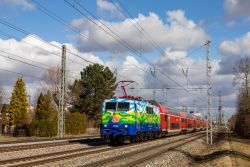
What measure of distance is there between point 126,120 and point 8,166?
46.0 ft

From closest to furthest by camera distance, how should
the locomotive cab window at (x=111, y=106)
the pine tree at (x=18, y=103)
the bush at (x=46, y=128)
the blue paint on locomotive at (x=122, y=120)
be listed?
the blue paint on locomotive at (x=122, y=120) < the locomotive cab window at (x=111, y=106) < the bush at (x=46, y=128) < the pine tree at (x=18, y=103)

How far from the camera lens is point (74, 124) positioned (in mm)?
55781

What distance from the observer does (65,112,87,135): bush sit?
55.1m

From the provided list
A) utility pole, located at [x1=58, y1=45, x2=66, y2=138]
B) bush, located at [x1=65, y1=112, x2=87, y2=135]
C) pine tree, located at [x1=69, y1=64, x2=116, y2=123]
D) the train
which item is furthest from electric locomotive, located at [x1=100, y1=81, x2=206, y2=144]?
pine tree, located at [x1=69, y1=64, x2=116, y2=123]

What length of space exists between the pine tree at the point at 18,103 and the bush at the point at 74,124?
23.3 m

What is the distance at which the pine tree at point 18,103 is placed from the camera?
78500mm

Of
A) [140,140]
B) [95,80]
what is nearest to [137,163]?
[140,140]

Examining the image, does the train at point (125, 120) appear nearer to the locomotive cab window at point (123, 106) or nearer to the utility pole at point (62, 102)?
the locomotive cab window at point (123, 106)

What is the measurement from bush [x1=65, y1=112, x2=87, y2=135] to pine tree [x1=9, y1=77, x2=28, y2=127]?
23.3m

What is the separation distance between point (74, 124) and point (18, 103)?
27422 millimetres

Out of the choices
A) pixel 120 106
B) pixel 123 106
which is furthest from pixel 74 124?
pixel 123 106

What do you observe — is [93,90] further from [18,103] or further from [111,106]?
[111,106]

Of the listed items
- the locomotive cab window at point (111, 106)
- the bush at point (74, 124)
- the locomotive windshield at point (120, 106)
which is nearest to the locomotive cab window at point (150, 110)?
the locomotive windshield at point (120, 106)

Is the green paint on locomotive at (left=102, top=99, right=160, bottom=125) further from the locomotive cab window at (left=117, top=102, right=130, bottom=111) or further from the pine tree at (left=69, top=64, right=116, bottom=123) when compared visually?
the pine tree at (left=69, top=64, right=116, bottom=123)
